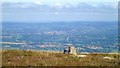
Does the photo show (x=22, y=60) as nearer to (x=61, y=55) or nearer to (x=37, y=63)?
(x=37, y=63)

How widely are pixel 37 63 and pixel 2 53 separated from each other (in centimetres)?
627

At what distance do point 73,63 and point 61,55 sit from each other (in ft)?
16.6

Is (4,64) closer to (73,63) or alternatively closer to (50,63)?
(50,63)

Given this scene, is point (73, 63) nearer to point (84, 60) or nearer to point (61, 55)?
point (84, 60)

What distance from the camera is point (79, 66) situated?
82.8ft

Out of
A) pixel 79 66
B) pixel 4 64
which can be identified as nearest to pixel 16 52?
pixel 4 64

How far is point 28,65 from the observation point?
25.2 meters

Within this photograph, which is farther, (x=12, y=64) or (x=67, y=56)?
(x=67, y=56)

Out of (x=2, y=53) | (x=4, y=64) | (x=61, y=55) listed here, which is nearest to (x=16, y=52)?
(x=2, y=53)

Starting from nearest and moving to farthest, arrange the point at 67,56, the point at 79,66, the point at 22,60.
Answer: the point at 79,66 < the point at 22,60 < the point at 67,56

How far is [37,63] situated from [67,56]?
5.01 meters

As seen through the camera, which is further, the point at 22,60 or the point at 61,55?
the point at 61,55

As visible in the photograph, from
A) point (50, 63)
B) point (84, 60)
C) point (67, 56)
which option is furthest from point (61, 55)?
point (50, 63)

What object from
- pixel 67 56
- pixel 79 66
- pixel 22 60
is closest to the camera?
pixel 79 66
